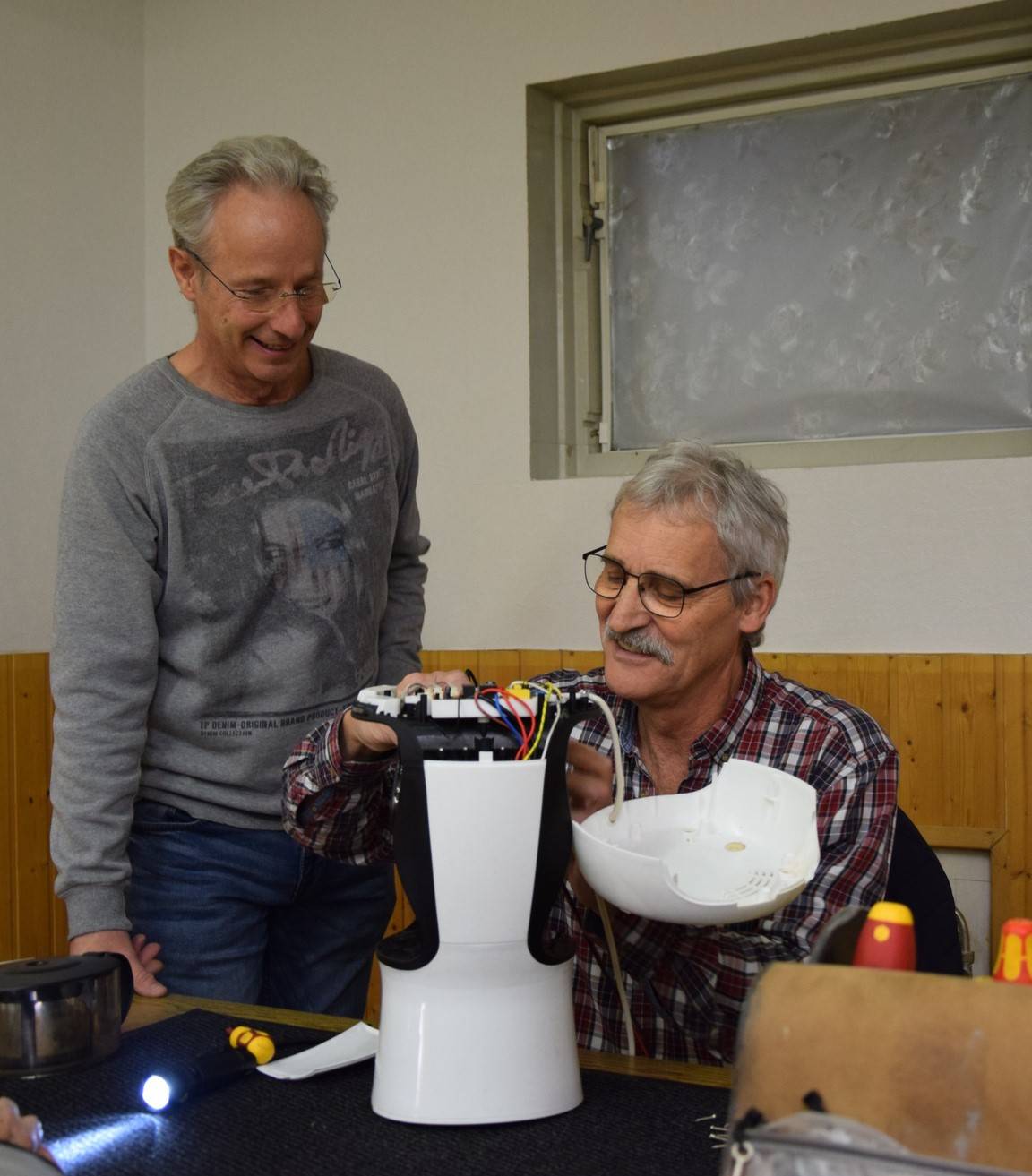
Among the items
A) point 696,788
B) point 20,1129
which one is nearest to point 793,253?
point 696,788

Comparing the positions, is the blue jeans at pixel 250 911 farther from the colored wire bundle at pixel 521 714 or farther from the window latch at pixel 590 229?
the window latch at pixel 590 229

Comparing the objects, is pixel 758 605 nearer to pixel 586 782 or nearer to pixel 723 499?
pixel 723 499

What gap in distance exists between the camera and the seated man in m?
1.44

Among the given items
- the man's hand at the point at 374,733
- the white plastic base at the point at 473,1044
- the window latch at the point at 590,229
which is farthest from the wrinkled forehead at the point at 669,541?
the window latch at the point at 590,229

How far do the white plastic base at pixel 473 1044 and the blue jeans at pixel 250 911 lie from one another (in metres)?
0.64

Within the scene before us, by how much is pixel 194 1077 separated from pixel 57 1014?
150 millimetres

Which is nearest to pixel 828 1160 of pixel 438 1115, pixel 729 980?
pixel 438 1115

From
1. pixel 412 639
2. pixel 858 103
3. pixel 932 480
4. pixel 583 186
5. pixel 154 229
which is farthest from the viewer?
pixel 154 229

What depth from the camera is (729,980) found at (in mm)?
1344

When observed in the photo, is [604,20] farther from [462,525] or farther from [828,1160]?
[828,1160]

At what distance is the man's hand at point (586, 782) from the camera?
136 centimetres

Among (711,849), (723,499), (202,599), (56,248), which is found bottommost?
(711,849)

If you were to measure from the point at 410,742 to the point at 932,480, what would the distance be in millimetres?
1815

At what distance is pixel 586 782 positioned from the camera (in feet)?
4.49
